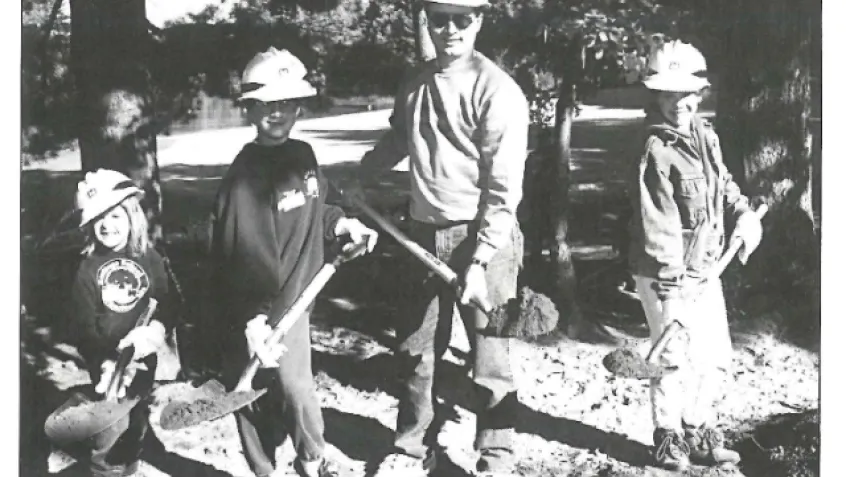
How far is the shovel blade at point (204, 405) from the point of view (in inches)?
251

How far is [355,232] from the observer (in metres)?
6.48

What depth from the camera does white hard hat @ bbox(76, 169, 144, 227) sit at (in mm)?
6492

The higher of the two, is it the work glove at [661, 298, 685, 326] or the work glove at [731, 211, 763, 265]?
the work glove at [731, 211, 763, 265]

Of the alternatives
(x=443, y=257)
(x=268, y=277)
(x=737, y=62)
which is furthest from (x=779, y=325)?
(x=268, y=277)

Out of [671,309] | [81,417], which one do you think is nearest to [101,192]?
[81,417]

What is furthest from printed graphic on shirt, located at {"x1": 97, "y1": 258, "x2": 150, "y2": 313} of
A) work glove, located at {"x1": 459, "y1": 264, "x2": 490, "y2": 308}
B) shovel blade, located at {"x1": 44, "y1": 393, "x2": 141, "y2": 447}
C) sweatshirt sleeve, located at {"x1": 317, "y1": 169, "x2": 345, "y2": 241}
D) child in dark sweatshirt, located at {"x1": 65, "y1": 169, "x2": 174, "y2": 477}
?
work glove, located at {"x1": 459, "y1": 264, "x2": 490, "y2": 308}

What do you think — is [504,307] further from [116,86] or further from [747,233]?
[116,86]

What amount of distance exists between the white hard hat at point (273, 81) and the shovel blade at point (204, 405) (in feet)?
4.65

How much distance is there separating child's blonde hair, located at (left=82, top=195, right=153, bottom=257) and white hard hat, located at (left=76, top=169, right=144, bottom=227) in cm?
3

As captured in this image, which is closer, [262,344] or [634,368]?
[262,344]

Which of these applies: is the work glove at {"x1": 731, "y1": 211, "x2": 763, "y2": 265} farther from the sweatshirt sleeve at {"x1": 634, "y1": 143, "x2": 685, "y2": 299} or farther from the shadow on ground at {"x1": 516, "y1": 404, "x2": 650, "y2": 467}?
the shadow on ground at {"x1": 516, "y1": 404, "x2": 650, "y2": 467}

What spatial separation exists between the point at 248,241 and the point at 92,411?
1.13 m

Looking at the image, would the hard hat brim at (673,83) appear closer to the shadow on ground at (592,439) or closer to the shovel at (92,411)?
the shadow on ground at (592,439)
